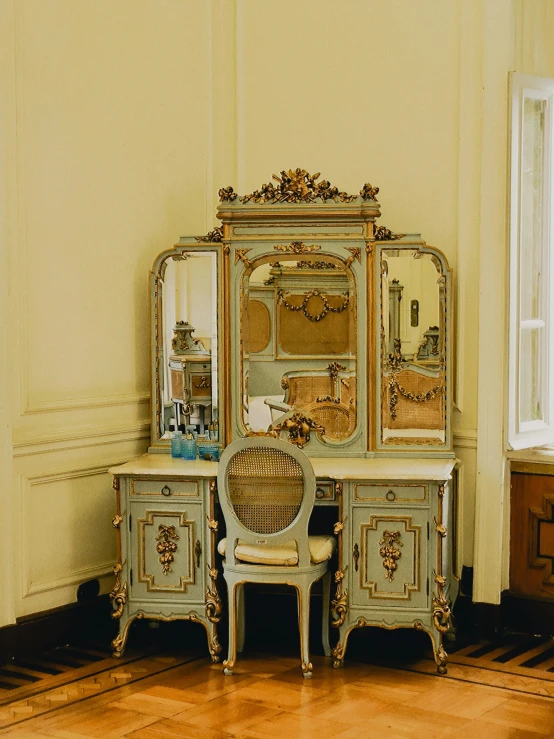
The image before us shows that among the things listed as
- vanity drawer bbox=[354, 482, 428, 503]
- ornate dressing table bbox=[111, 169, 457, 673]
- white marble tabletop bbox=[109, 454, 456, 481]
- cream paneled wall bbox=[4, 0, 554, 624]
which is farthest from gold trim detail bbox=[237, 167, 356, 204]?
vanity drawer bbox=[354, 482, 428, 503]

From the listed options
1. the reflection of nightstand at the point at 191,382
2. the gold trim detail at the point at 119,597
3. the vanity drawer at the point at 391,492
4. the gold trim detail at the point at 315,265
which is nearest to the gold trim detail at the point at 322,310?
the gold trim detail at the point at 315,265

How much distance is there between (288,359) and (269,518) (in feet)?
2.91

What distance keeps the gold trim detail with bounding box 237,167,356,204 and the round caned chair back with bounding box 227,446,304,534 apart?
1.24 m

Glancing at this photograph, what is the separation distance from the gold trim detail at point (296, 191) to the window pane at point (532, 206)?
803mm

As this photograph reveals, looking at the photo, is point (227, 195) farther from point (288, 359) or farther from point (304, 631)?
point (304, 631)

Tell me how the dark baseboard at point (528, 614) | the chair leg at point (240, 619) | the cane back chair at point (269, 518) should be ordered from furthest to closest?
the dark baseboard at point (528, 614), the chair leg at point (240, 619), the cane back chair at point (269, 518)

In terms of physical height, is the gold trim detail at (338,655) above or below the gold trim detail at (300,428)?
below

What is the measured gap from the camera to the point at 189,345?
16.3 ft

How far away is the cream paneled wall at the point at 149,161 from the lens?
4500 mm

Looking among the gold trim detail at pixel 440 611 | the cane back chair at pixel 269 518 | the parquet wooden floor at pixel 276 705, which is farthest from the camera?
the gold trim detail at pixel 440 611

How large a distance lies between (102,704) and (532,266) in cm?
265

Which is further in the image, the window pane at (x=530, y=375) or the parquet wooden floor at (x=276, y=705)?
the window pane at (x=530, y=375)

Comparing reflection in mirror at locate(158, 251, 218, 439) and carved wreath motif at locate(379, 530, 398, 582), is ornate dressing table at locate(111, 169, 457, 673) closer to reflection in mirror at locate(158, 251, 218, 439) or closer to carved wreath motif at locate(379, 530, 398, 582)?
reflection in mirror at locate(158, 251, 218, 439)

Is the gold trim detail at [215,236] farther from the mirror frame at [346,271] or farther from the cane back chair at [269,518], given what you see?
the cane back chair at [269,518]
